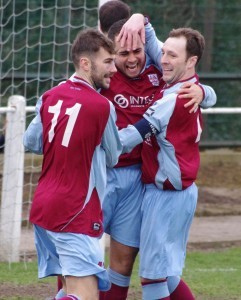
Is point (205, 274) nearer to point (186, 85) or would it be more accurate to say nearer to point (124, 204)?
point (124, 204)

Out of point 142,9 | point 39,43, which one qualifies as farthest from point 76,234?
point 142,9

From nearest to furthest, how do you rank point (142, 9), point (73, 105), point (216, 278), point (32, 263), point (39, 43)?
point (73, 105), point (216, 278), point (32, 263), point (39, 43), point (142, 9)

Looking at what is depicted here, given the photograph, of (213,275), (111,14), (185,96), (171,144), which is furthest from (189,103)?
(213,275)

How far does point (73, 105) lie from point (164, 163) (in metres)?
0.82

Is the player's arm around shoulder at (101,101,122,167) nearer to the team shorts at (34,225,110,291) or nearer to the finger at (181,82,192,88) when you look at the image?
the team shorts at (34,225,110,291)

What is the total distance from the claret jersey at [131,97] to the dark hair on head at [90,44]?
1.93 feet

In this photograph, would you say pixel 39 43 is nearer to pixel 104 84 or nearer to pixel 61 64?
pixel 61 64

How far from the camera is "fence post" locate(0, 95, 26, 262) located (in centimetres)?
916

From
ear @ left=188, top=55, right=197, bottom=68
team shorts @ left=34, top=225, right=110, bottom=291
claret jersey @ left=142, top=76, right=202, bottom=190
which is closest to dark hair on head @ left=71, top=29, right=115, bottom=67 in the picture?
claret jersey @ left=142, top=76, right=202, bottom=190

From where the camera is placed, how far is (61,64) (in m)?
11.3

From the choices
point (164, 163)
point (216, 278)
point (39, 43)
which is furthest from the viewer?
point (39, 43)

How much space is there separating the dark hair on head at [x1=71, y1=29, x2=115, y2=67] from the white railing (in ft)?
11.0

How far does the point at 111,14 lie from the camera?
6.51m

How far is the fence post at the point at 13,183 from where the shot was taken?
916 cm
